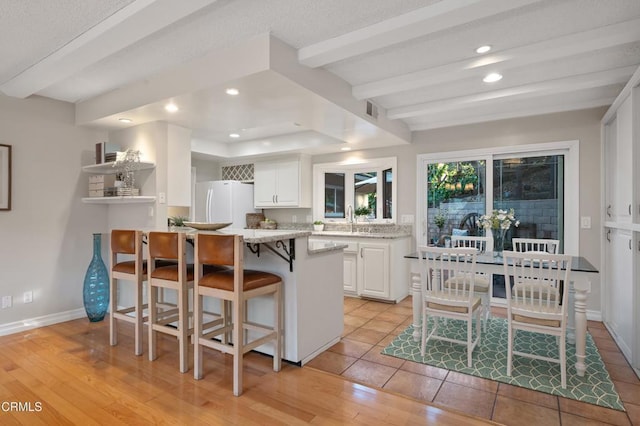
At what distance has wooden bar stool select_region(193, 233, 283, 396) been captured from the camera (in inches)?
89.9

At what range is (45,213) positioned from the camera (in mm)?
3703

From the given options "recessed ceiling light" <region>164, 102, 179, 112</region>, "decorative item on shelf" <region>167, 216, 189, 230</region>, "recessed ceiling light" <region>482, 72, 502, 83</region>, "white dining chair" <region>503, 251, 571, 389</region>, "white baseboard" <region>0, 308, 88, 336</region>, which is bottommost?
"white baseboard" <region>0, 308, 88, 336</region>

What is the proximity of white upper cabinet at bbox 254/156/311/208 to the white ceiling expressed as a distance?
170 centimetres

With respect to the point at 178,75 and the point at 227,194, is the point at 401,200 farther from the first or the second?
the point at 178,75

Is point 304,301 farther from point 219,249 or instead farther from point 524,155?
point 524,155

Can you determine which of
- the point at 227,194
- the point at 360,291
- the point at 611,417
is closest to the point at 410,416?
the point at 611,417

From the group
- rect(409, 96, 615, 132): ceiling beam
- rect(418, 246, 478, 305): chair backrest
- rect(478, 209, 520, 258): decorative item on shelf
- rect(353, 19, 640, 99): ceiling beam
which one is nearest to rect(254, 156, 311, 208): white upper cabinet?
rect(409, 96, 615, 132): ceiling beam

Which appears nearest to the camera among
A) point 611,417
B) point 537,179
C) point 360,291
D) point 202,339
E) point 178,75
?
point 611,417

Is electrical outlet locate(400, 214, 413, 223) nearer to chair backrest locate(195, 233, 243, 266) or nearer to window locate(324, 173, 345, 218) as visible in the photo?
window locate(324, 173, 345, 218)

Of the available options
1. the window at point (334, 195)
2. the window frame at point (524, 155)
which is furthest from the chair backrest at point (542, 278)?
the window at point (334, 195)

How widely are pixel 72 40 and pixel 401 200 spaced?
4034 millimetres

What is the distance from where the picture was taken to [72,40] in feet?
8.16

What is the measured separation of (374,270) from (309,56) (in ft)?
9.59

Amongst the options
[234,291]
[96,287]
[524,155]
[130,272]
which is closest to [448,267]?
[234,291]
